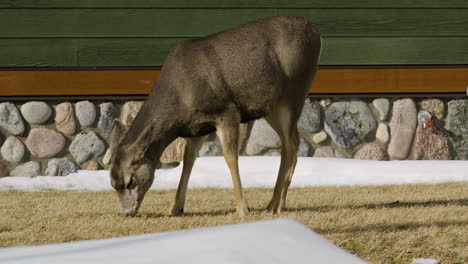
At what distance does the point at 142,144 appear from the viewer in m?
6.18

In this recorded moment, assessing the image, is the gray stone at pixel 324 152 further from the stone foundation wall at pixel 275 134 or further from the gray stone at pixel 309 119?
the gray stone at pixel 309 119

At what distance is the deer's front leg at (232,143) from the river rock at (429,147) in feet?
14.2

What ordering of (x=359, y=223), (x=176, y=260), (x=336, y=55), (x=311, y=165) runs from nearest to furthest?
(x=176, y=260) < (x=359, y=223) < (x=311, y=165) < (x=336, y=55)

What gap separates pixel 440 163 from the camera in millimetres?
9594

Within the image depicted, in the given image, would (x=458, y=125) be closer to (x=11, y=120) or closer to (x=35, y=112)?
(x=35, y=112)

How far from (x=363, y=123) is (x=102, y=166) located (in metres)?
3.40

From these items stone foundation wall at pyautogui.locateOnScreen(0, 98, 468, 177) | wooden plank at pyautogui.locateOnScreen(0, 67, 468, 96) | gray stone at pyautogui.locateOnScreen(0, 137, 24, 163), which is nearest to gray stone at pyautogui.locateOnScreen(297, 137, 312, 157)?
stone foundation wall at pyautogui.locateOnScreen(0, 98, 468, 177)

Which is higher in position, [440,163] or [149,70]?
[149,70]

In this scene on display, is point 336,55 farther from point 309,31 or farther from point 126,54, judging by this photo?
point 309,31

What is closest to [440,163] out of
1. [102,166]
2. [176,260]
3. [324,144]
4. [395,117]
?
[395,117]

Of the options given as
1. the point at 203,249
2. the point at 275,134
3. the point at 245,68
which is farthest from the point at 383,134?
the point at 203,249

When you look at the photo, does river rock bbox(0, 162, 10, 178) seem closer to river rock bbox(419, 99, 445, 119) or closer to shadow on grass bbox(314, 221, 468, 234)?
shadow on grass bbox(314, 221, 468, 234)

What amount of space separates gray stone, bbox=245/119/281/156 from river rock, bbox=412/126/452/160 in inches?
72.2

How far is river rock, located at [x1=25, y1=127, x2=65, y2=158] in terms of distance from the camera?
374 inches
